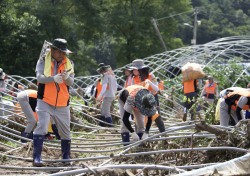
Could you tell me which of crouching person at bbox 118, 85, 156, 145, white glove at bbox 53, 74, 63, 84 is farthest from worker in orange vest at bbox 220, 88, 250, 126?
white glove at bbox 53, 74, 63, 84

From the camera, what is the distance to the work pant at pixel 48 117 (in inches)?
258

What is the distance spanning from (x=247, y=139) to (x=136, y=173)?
132cm

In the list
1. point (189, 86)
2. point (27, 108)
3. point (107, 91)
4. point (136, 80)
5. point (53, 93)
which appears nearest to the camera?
point (53, 93)

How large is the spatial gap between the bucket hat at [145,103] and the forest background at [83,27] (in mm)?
18952

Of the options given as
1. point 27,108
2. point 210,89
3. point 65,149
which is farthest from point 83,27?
point 65,149

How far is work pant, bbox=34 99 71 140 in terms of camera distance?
6555 mm

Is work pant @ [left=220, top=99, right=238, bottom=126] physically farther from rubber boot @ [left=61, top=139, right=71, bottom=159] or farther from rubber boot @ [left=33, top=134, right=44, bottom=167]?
rubber boot @ [left=33, top=134, right=44, bottom=167]

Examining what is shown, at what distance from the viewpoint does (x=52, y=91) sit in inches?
259

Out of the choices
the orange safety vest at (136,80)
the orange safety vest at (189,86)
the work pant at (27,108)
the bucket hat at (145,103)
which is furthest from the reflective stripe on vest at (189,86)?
the work pant at (27,108)

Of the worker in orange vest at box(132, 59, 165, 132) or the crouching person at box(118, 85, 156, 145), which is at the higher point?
the worker in orange vest at box(132, 59, 165, 132)

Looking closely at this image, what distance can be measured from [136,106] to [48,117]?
55.9 inches

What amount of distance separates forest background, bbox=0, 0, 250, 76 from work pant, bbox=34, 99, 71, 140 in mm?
19630

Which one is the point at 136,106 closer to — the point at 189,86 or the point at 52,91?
the point at 52,91

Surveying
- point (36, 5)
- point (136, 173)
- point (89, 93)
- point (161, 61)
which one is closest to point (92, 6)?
point (36, 5)
